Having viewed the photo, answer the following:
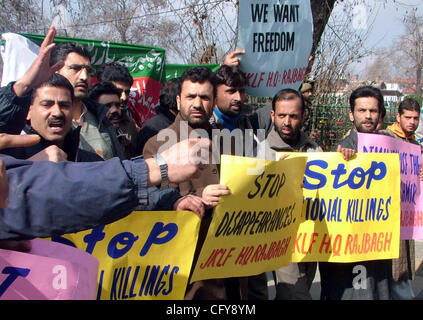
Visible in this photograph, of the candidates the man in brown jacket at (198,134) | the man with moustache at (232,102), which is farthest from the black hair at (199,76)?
the man with moustache at (232,102)

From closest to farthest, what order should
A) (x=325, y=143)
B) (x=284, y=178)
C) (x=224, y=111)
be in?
(x=284, y=178), (x=224, y=111), (x=325, y=143)

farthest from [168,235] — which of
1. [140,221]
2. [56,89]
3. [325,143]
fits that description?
[325,143]

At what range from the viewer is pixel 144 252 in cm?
265

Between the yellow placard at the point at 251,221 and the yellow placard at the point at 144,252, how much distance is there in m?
0.12

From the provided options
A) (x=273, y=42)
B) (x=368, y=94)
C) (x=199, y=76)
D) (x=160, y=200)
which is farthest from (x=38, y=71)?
(x=368, y=94)

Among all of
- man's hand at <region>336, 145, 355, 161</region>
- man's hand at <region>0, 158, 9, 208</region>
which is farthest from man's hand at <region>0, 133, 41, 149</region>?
man's hand at <region>336, 145, 355, 161</region>

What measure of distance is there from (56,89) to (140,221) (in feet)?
3.13

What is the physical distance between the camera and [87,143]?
327cm

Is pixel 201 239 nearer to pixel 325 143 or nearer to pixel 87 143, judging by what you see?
pixel 87 143

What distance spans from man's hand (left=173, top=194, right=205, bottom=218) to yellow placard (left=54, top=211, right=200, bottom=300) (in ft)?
0.11

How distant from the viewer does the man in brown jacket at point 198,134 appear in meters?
2.87

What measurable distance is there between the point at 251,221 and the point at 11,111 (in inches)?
59.5

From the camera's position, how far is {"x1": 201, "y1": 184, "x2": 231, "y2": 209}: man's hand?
2.70 meters

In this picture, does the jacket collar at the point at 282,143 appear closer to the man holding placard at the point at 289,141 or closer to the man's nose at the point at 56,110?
the man holding placard at the point at 289,141
